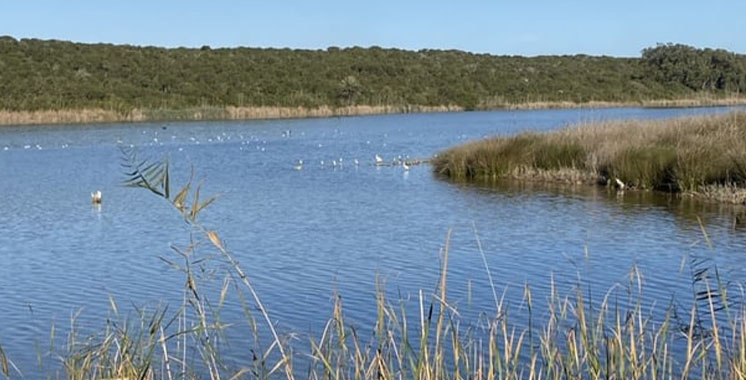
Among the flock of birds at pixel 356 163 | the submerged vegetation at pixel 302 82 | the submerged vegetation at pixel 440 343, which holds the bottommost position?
the flock of birds at pixel 356 163

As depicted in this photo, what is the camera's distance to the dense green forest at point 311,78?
2202 inches

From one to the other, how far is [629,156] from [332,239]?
680cm

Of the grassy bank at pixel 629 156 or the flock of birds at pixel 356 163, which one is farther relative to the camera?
the flock of birds at pixel 356 163

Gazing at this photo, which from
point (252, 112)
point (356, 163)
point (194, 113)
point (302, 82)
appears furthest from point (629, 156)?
point (302, 82)

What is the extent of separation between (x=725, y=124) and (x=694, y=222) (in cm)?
431

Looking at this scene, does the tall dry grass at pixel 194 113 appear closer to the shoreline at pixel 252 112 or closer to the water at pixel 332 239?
the shoreline at pixel 252 112

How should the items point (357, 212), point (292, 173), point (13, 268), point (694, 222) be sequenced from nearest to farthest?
1. point (13, 268)
2. point (694, 222)
3. point (357, 212)
4. point (292, 173)

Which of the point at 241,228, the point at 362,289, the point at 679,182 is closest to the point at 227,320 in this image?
the point at 362,289

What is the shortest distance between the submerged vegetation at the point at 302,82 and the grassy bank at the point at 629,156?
96.8ft

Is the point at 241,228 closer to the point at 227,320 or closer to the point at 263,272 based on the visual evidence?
the point at 263,272

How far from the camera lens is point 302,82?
64750mm

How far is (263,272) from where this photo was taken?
10.6 meters

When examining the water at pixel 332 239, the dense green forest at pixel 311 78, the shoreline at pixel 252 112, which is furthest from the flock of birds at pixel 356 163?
the dense green forest at pixel 311 78

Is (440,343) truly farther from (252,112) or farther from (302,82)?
(302,82)
